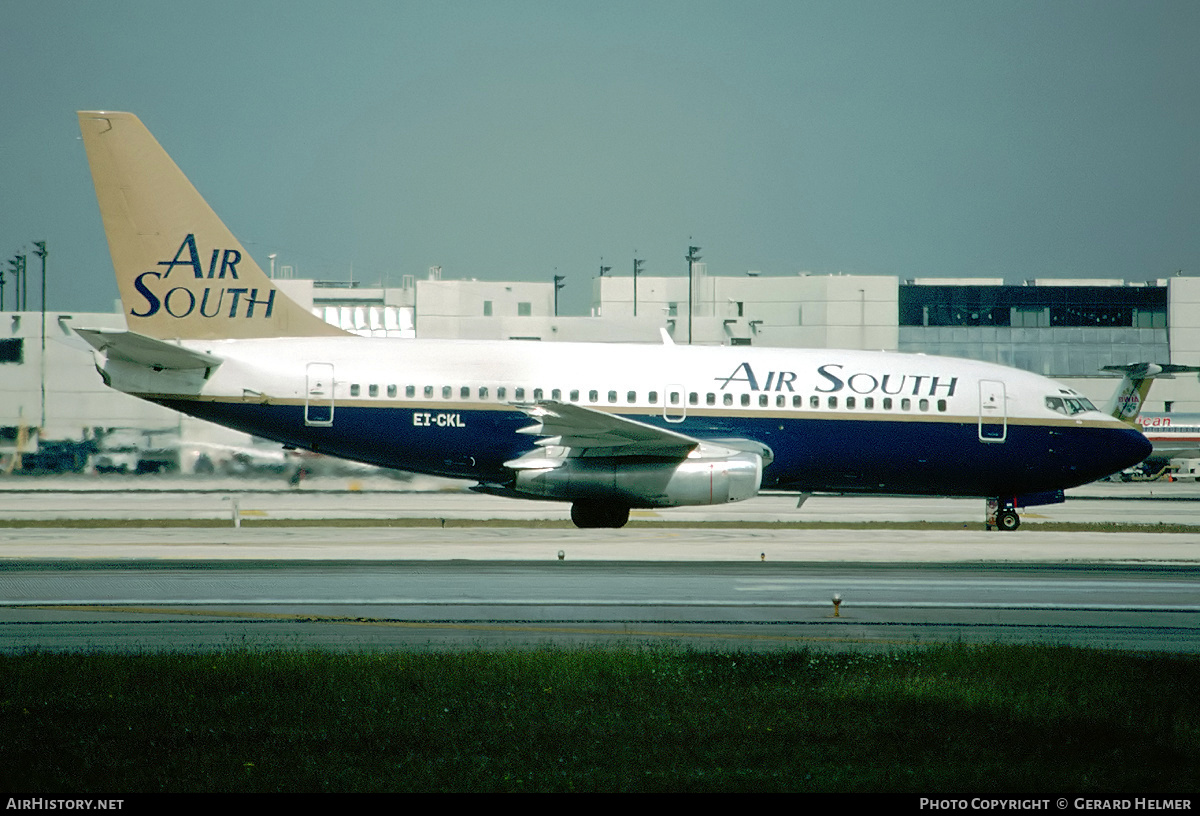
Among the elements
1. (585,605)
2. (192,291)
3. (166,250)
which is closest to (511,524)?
(192,291)

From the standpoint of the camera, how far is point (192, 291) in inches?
1054

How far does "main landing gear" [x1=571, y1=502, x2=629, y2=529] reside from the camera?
91.4ft

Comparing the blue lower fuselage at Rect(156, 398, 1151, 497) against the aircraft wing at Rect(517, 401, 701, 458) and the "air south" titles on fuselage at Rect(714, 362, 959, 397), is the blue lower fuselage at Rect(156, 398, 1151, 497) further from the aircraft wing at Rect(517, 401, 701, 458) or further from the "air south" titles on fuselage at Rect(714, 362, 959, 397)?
the aircraft wing at Rect(517, 401, 701, 458)

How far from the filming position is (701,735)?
10.2 meters

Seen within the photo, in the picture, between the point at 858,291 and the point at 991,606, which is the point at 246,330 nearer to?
the point at 991,606

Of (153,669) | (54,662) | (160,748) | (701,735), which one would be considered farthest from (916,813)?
(54,662)

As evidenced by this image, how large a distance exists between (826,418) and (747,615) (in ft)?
36.8

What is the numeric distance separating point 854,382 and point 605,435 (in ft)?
21.0

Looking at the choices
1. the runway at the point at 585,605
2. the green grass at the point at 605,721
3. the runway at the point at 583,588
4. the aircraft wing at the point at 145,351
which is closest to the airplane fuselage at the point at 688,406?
the aircraft wing at the point at 145,351

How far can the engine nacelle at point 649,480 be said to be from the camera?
25.2 m

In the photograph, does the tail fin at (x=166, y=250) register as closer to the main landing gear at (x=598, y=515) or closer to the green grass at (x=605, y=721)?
the main landing gear at (x=598, y=515)

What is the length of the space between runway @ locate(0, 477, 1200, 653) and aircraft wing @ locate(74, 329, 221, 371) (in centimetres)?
396

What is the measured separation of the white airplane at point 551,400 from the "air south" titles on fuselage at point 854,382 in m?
0.04

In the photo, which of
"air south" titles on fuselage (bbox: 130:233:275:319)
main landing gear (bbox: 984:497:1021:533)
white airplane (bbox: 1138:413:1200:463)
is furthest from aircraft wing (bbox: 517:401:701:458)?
white airplane (bbox: 1138:413:1200:463)
